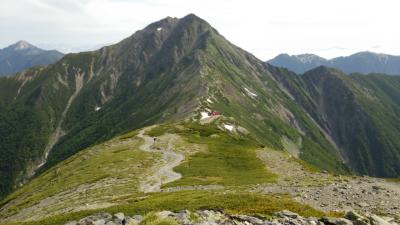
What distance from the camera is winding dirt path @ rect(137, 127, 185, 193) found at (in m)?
82.5

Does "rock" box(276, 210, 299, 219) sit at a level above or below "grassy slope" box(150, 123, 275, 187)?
above

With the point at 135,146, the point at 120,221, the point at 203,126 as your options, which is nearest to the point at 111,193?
the point at 120,221

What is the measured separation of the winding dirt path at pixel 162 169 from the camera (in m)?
82.5

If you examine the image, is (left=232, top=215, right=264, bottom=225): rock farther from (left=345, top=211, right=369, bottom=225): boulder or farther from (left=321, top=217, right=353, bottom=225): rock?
(left=345, top=211, right=369, bottom=225): boulder

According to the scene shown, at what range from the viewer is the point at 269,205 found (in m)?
41.3

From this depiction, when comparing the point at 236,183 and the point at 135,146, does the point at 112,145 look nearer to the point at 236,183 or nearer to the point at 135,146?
the point at 135,146

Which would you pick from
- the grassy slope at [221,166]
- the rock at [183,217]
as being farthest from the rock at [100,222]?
the grassy slope at [221,166]

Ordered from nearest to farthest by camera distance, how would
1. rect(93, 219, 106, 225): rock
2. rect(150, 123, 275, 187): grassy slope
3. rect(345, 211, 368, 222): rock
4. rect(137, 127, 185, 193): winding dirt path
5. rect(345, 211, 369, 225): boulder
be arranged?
rect(93, 219, 106, 225): rock < rect(345, 211, 369, 225): boulder < rect(345, 211, 368, 222): rock < rect(150, 123, 275, 187): grassy slope < rect(137, 127, 185, 193): winding dirt path

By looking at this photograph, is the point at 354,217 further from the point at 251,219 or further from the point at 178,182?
the point at 178,182

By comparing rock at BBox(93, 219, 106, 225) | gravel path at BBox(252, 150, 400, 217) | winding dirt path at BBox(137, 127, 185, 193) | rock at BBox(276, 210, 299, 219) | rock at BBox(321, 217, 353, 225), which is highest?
rock at BBox(321, 217, 353, 225)

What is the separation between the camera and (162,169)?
104 m

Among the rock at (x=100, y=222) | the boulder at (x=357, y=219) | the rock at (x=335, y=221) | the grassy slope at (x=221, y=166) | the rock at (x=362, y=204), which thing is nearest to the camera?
the rock at (x=100, y=222)

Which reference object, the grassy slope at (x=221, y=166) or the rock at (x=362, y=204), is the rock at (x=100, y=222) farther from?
the grassy slope at (x=221, y=166)

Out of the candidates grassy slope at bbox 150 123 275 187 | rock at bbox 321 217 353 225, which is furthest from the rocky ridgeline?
grassy slope at bbox 150 123 275 187
